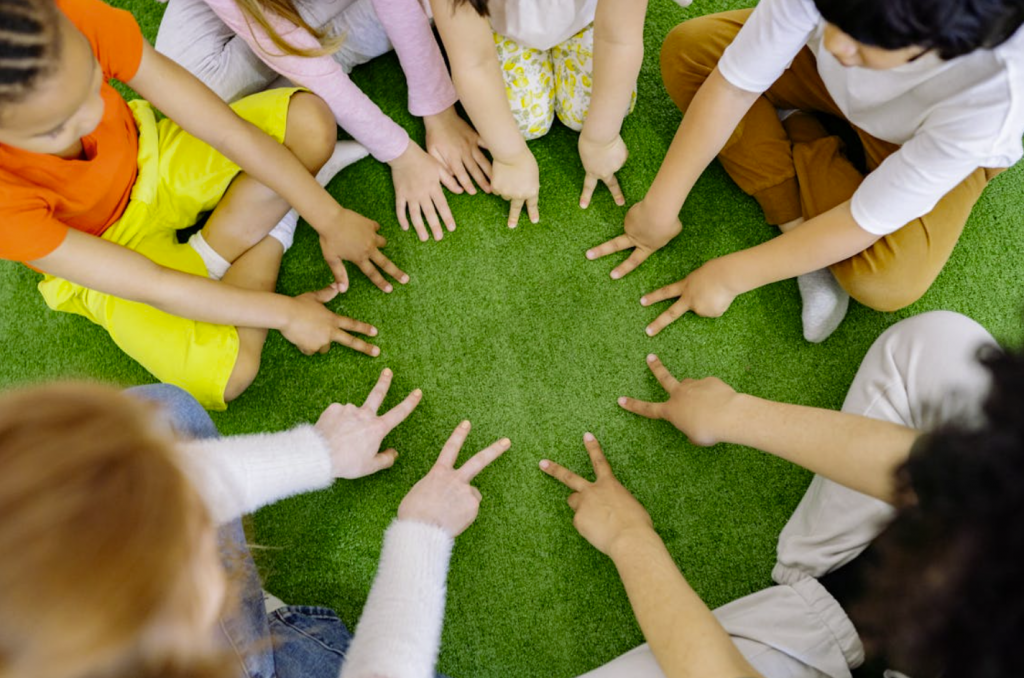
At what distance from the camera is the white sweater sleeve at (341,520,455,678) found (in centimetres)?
77

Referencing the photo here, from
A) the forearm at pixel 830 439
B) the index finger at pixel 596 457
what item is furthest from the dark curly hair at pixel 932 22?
the index finger at pixel 596 457

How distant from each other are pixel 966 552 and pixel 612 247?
2.20ft

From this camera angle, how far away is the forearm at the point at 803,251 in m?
0.85

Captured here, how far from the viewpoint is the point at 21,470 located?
0.48 metres

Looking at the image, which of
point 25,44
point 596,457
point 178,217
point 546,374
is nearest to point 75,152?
point 178,217

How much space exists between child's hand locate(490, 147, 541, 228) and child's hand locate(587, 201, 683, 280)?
124mm

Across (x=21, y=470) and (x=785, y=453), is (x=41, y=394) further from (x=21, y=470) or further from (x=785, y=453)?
(x=785, y=453)

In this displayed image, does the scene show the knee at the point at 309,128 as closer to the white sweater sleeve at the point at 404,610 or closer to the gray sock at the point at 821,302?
the white sweater sleeve at the point at 404,610

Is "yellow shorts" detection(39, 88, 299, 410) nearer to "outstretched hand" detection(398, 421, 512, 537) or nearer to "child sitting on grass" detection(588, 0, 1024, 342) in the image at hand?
"outstretched hand" detection(398, 421, 512, 537)

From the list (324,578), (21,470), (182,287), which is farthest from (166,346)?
(21,470)

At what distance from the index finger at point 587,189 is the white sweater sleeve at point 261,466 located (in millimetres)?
525

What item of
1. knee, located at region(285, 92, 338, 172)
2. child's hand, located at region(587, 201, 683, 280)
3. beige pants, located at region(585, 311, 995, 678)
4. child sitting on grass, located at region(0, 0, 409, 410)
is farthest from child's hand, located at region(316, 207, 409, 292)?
beige pants, located at region(585, 311, 995, 678)

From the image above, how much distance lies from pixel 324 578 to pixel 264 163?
59 cm

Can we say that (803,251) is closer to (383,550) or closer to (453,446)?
(453,446)
